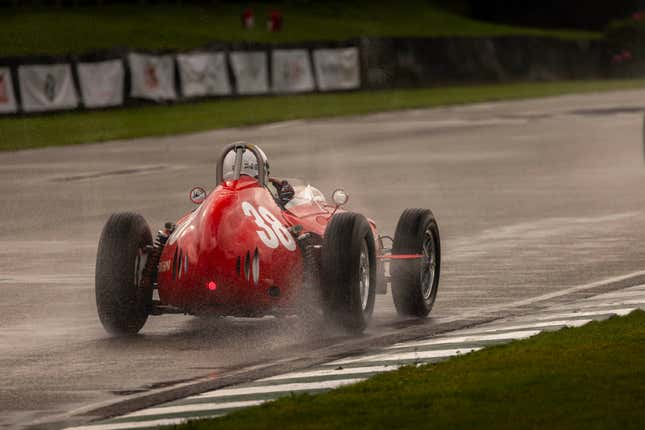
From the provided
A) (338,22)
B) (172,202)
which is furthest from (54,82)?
(338,22)

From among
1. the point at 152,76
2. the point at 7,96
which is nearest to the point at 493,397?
the point at 7,96

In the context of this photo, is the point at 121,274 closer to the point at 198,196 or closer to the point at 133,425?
the point at 198,196

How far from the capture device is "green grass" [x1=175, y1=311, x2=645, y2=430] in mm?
8461

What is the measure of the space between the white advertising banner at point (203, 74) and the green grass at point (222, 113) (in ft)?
1.29

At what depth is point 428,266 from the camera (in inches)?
515

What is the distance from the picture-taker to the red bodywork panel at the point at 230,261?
37.1 feet

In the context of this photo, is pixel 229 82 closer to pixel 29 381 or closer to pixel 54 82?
pixel 54 82

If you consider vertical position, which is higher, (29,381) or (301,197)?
(301,197)

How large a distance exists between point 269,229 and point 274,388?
75.4 inches

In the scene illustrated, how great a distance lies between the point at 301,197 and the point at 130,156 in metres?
20.8

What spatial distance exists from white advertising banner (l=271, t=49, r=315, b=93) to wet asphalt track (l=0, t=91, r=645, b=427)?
9221mm

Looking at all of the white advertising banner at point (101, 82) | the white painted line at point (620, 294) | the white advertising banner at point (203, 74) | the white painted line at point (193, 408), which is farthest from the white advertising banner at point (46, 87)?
the white painted line at point (193, 408)

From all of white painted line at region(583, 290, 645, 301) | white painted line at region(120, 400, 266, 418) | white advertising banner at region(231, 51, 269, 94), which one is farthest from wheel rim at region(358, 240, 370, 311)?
white advertising banner at region(231, 51, 269, 94)

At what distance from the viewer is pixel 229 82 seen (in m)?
52.8
